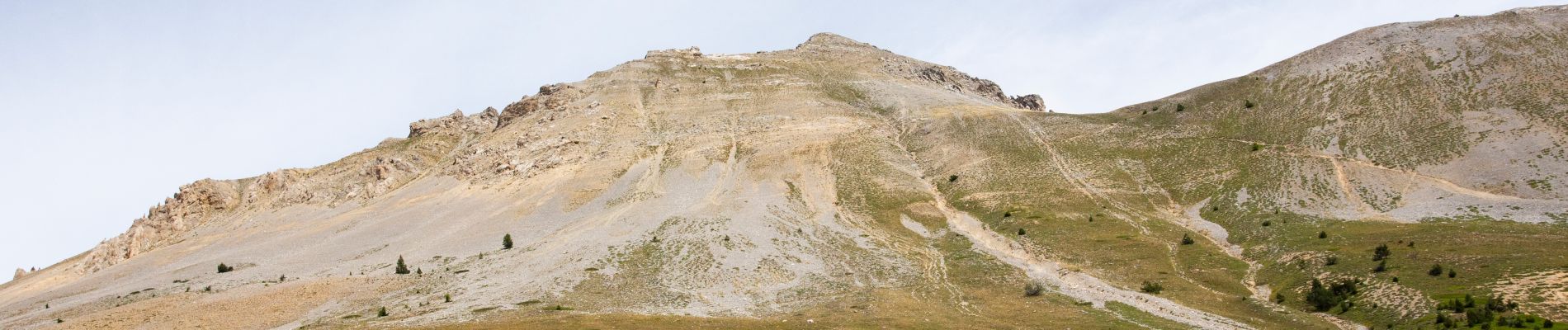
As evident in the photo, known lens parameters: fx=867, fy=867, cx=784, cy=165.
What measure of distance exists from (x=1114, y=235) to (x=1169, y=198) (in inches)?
495

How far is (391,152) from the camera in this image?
352ft

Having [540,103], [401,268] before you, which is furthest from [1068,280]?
[540,103]

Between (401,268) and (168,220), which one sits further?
(168,220)

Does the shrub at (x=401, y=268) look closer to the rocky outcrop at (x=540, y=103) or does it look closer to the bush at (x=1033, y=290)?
the bush at (x=1033, y=290)

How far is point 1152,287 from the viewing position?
2010 inches

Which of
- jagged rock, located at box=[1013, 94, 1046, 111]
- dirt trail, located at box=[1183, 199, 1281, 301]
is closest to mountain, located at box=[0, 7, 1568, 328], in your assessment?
dirt trail, located at box=[1183, 199, 1281, 301]

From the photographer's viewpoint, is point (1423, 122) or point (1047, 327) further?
point (1423, 122)

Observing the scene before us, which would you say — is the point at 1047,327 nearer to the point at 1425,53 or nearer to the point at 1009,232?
the point at 1009,232

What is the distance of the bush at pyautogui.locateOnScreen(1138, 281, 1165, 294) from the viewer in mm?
50750

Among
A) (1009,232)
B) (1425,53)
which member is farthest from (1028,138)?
(1425,53)

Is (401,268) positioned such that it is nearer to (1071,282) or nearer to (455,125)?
(1071,282)

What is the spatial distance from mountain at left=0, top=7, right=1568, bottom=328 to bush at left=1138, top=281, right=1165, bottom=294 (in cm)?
19

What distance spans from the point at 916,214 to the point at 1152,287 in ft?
88.6

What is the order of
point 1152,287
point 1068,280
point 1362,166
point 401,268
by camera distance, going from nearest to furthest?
point 1152,287, point 1068,280, point 401,268, point 1362,166
